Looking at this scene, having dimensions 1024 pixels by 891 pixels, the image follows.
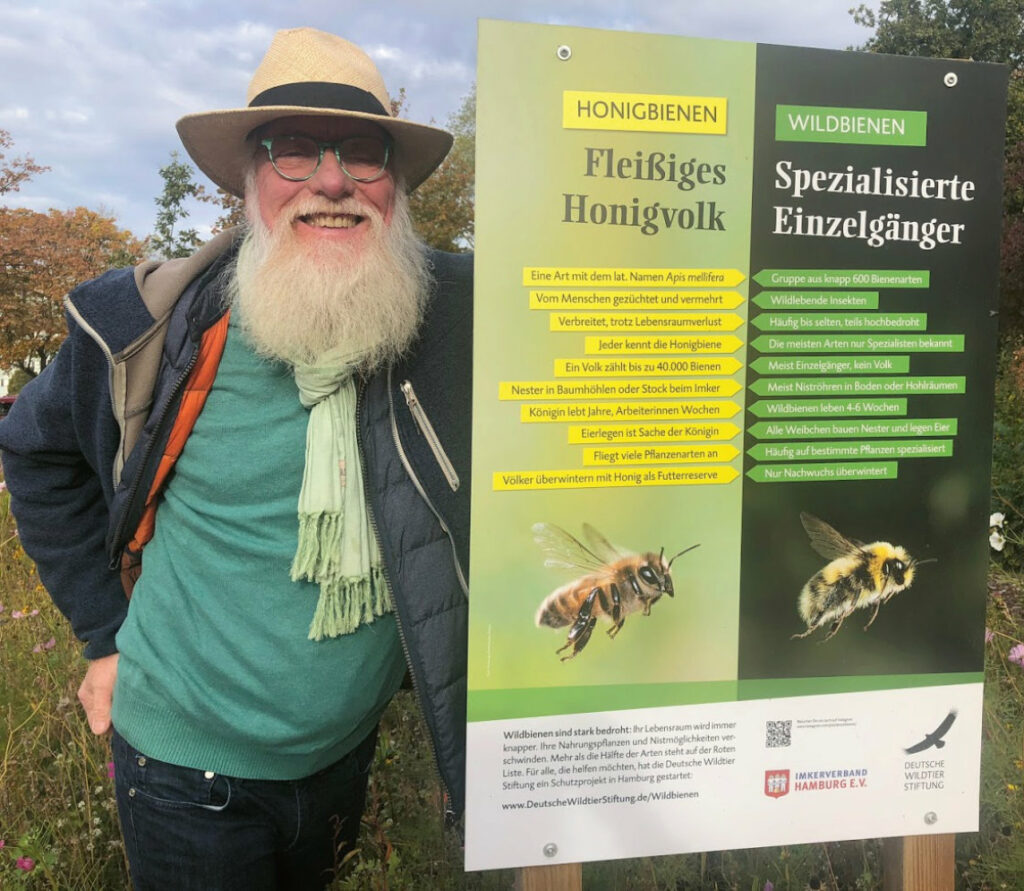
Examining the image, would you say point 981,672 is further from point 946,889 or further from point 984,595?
point 946,889

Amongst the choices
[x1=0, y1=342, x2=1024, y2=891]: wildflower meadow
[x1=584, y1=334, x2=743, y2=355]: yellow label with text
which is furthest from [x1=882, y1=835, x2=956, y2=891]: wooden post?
[x1=584, y1=334, x2=743, y2=355]: yellow label with text

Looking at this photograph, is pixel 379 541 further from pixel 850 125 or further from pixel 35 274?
pixel 35 274

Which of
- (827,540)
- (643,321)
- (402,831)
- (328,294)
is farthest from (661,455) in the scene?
(402,831)

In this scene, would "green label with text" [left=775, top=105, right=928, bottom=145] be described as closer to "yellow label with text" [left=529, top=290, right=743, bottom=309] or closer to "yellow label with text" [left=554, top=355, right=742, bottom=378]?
"yellow label with text" [left=529, top=290, right=743, bottom=309]

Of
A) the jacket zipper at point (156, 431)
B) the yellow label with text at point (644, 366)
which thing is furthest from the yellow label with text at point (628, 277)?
the jacket zipper at point (156, 431)

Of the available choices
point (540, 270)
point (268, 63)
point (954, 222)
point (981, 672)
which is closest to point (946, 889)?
point (981, 672)

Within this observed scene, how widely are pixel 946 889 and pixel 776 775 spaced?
535 mm

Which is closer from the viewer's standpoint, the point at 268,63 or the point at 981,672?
the point at 981,672

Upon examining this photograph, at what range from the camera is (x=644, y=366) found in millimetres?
1639

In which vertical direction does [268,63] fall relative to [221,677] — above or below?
above

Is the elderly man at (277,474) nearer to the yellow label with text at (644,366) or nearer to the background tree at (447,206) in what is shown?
the yellow label with text at (644,366)

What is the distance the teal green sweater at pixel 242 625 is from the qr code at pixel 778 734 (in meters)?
0.85

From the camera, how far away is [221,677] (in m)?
1.93

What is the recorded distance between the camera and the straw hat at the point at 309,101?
6.39ft
